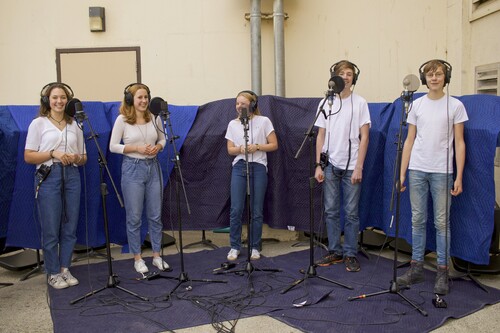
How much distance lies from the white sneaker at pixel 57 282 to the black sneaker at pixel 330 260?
2221 mm

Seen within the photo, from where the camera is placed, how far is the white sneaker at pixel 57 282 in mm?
4203

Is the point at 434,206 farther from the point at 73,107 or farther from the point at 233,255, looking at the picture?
the point at 73,107

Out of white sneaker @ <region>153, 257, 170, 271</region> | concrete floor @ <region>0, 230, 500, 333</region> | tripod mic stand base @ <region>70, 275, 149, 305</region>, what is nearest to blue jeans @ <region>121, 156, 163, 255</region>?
white sneaker @ <region>153, 257, 170, 271</region>

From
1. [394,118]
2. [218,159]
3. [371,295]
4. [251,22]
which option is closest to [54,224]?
[218,159]

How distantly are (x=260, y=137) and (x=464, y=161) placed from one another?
176 cm

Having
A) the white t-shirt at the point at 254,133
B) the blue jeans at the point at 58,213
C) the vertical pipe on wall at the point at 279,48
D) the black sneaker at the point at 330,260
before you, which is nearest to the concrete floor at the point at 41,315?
the blue jeans at the point at 58,213

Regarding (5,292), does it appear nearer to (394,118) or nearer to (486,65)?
(394,118)

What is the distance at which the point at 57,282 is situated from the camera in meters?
4.22

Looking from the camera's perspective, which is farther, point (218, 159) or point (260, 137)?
point (218, 159)

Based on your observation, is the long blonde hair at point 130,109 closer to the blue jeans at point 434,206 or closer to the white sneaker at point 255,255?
the white sneaker at point 255,255

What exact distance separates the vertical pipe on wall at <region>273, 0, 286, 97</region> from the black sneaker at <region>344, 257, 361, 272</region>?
263cm

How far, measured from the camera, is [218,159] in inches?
209

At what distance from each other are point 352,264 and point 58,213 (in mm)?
2570

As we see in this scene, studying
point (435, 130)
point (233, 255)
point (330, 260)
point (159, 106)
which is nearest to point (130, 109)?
point (159, 106)
